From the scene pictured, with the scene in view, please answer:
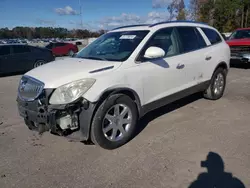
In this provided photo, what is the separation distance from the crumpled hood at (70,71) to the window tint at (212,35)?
2774 millimetres

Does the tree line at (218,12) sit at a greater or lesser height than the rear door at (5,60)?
greater

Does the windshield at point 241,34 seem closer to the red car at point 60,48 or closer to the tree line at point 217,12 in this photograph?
the red car at point 60,48

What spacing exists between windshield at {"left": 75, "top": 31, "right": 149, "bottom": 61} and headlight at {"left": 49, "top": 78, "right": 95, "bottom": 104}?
814 millimetres

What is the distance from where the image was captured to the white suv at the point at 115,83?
2969 millimetres

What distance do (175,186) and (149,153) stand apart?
0.75 meters

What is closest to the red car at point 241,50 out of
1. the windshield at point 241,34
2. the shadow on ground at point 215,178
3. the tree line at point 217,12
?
the windshield at point 241,34

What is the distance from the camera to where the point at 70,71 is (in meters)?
3.18

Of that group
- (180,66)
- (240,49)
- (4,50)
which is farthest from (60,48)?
(180,66)

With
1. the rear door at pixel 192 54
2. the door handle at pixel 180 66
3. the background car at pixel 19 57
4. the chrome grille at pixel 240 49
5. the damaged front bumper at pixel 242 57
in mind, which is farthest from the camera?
the background car at pixel 19 57

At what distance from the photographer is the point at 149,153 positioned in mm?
3252

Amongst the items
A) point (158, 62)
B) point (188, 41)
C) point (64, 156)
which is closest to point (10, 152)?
point (64, 156)

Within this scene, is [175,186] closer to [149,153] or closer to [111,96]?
[149,153]

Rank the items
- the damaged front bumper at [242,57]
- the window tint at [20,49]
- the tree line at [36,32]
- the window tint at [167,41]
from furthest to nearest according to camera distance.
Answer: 1. the tree line at [36,32]
2. the window tint at [20,49]
3. the damaged front bumper at [242,57]
4. the window tint at [167,41]

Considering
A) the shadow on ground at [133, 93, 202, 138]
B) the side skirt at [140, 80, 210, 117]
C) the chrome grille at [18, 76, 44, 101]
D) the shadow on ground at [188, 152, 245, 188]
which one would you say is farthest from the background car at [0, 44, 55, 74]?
the shadow on ground at [188, 152, 245, 188]
